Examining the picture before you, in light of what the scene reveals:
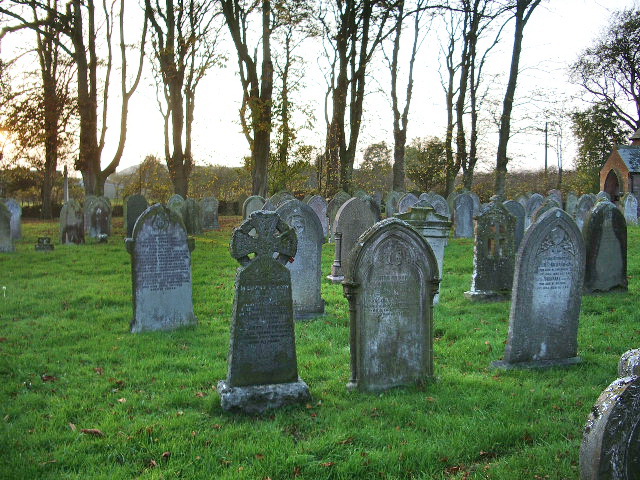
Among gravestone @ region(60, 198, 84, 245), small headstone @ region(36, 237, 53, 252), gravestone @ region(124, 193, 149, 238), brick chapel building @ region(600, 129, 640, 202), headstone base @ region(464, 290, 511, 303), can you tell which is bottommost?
headstone base @ region(464, 290, 511, 303)

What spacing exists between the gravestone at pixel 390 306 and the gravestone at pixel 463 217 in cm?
1583

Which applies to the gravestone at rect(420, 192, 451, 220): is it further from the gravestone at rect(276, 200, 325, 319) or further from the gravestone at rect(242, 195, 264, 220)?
the gravestone at rect(276, 200, 325, 319)

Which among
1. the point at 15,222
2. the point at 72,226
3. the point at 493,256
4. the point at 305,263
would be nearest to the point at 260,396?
the point at 305,263

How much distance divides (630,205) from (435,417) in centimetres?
2651

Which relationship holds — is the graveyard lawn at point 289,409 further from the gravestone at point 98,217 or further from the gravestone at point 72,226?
the gravestone at point 98,217

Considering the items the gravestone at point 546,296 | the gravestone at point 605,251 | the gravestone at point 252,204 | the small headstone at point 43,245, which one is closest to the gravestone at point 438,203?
the gravestone at point 252,204

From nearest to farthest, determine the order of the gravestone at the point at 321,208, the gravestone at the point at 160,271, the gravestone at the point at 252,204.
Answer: the gravestone at the point at 160,271 → the gravestone at the point at 252,204 → the gravestone at the point at 321,208

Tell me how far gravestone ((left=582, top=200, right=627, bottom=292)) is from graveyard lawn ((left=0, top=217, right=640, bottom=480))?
1.01 metres

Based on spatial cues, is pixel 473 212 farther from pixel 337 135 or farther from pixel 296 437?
pixel 296 437

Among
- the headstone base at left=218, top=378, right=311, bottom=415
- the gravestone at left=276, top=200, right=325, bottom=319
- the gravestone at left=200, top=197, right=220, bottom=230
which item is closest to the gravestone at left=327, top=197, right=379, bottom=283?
the gravestone at left=276, top=200, right=325, bottom=319

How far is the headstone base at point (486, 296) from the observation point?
33.6ft

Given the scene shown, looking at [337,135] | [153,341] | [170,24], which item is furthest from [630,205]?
[153,341]

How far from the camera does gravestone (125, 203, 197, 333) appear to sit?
8164mm

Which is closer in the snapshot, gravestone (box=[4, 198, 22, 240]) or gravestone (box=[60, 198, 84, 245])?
gravestone (box=[60, 198, 84, 245])
